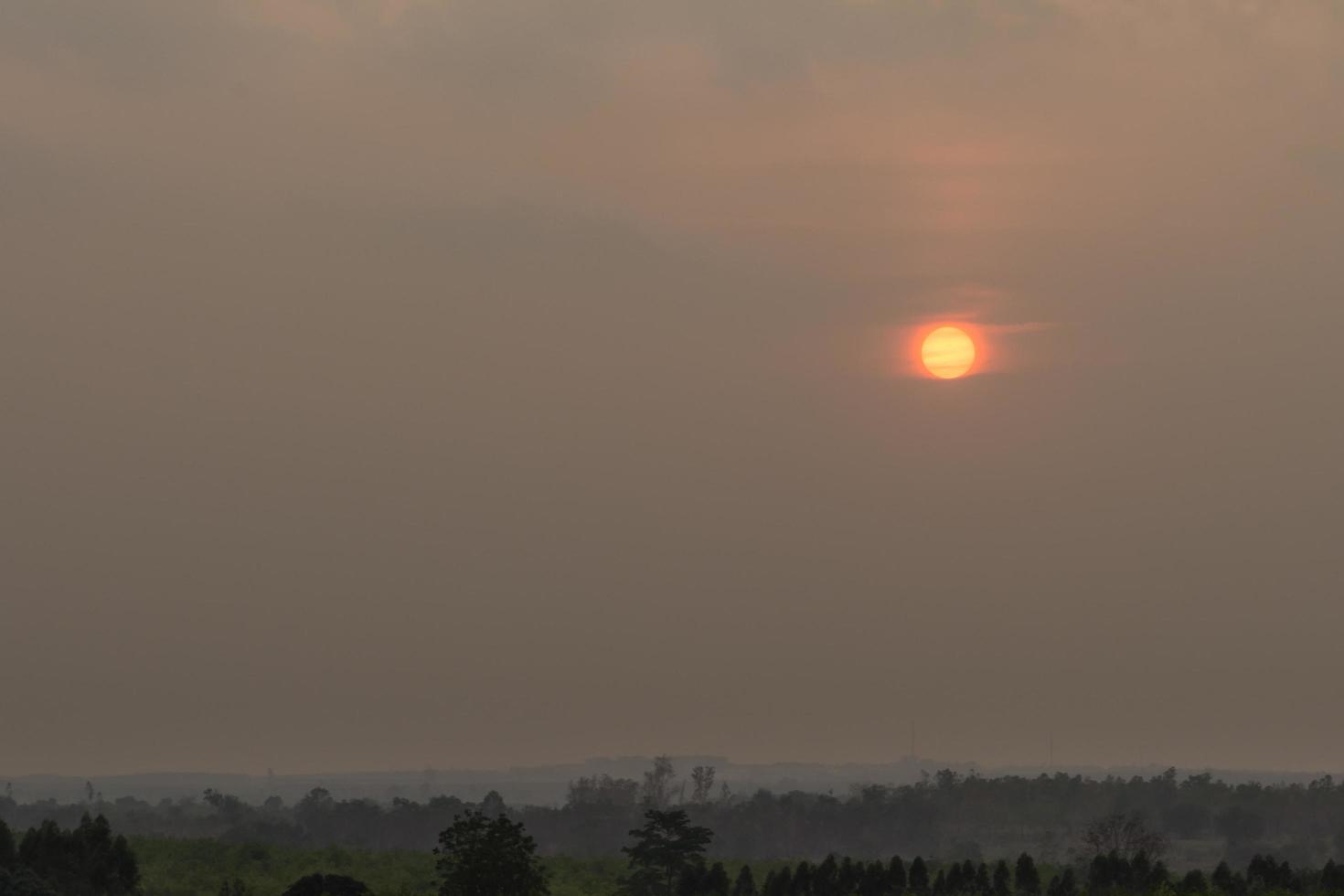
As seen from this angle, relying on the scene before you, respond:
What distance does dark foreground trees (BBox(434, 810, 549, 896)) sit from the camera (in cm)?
7725

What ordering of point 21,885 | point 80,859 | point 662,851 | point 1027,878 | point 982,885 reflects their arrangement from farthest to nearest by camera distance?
1. point 1027,878
2. point 982,885
3. point 662,851
4. point 80,859
5. point 21,885

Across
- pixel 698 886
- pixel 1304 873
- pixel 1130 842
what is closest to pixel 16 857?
pixel 698 886

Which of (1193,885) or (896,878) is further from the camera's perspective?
(896,878)

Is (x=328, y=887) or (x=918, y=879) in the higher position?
(x=918, y=879)

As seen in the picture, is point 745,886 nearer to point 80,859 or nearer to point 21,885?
point 80,859

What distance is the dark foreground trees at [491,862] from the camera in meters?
77.2

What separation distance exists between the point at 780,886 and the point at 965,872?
12.1 metres

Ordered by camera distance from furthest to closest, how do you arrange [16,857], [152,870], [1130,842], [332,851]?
[1130,842], [332,851], [152,870], [16,857]

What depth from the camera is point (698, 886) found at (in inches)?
3959

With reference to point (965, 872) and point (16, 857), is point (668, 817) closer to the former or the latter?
point (965, 872)

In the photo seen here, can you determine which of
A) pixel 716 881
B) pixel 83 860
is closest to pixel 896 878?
pixel 716 881

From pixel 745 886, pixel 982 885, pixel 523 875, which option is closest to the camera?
pixel 523 875

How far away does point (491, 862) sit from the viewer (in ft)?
254

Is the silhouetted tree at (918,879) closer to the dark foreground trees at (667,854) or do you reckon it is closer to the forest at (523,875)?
the forest at (523,875)
